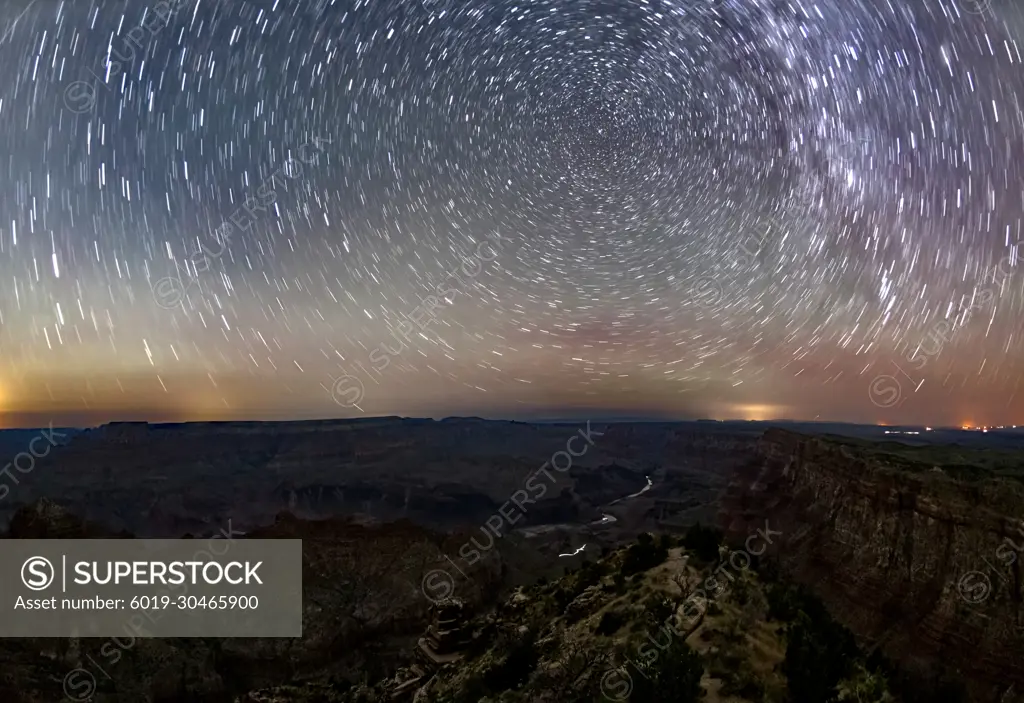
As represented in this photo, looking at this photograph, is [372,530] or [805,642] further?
[372,530]

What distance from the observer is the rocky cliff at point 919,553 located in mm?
19625

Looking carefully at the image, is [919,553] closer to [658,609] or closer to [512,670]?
[658,609]

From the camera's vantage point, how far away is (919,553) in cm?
2462

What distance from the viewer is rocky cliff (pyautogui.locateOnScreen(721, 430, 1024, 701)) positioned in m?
19.6

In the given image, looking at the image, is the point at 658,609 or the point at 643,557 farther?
the point at 643,557

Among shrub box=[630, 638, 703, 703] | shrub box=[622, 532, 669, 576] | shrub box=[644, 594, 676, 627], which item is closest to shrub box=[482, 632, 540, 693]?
shrub box=[644, 594, 676, 627]

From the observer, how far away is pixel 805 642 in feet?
42.8

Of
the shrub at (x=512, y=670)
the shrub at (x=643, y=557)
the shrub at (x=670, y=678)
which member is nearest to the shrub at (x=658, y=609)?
the shrub at (x=670, y=678)

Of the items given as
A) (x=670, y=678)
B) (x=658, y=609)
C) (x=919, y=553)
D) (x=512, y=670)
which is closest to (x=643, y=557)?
(x=658, y=609)

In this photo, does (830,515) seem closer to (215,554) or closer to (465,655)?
(465,655)

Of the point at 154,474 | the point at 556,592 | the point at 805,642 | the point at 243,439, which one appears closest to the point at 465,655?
the point at 556,592

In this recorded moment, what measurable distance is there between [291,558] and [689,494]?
1753 inches

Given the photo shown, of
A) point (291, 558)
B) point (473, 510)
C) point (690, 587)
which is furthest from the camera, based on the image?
point (473, 510)

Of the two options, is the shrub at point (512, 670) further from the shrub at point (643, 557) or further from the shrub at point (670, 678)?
the shrub at point (643, 557)
